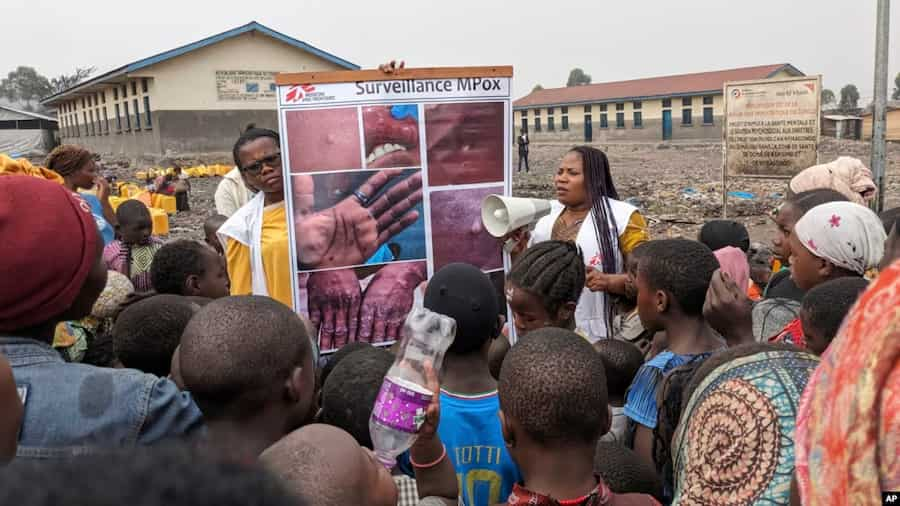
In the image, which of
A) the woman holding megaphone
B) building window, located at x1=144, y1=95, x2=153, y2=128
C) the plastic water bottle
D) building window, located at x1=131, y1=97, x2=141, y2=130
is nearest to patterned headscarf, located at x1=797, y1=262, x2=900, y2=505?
the plastic water bottle

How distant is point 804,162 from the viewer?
28.2ft

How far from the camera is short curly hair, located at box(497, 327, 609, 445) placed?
171 cm

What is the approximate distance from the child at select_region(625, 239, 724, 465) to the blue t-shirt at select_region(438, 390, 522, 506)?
523 millimetres

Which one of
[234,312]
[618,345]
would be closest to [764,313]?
[618,345]

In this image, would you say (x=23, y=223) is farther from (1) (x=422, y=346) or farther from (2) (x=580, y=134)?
(2) (x=580, y=134)

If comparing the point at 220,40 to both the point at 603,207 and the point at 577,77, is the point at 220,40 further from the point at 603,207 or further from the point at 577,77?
the point at 577,77

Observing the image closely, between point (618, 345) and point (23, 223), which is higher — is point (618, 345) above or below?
below

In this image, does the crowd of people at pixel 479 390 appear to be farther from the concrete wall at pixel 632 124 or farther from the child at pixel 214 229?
the concrete wall at pixel 632 124

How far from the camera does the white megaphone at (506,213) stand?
3650mm

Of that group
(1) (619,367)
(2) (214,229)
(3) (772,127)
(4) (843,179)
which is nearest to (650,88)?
(3) (772,127)

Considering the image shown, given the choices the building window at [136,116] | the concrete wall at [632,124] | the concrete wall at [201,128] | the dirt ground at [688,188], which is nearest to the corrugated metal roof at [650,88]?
the concrete wall at [632,124]

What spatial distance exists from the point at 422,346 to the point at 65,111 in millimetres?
44386

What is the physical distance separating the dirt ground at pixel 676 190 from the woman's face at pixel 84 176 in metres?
7.51

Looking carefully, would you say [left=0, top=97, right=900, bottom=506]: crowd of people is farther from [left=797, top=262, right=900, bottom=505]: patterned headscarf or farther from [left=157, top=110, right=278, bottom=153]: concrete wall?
[left=157, top=110, right=278, bottom=153]: concrete wall
